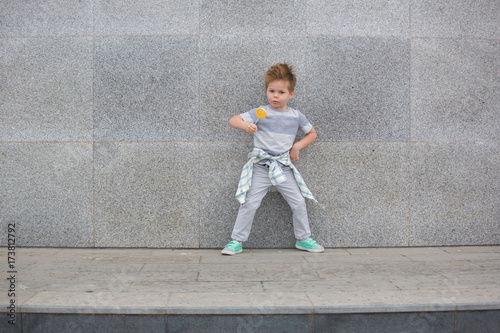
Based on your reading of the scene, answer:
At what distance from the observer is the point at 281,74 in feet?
13.5

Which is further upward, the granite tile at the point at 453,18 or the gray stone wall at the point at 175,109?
the granite tile at the point at 453,18

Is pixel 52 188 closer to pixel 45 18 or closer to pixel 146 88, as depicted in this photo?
pixel 146 88

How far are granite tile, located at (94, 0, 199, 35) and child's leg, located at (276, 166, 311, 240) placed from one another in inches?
78.8

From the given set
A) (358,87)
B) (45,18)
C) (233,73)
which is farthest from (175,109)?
(358,87)

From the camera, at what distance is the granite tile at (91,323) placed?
2.72 meters

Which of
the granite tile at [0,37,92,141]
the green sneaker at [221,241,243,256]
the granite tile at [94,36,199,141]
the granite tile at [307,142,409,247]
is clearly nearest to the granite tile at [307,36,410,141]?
the granite tile at [307,142,409,247]

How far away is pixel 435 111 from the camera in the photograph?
4.68 metres

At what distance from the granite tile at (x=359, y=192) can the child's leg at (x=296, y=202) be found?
28cm

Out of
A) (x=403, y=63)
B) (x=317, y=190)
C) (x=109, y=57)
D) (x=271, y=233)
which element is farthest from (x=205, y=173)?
(x=403, y=63)

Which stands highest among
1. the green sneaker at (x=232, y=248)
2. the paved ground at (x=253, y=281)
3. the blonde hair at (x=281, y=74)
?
the blonde hair at (x=281, y=74)

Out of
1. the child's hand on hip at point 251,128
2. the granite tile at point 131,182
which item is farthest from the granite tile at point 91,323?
the child's hand on hip at point 251,128

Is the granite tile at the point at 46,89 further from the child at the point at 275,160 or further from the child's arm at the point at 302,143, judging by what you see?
the child's arm at the point at 302,143

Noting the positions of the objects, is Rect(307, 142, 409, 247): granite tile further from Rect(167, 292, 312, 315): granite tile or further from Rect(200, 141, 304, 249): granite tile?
Rect(167, 292, 312, 315): granite tile

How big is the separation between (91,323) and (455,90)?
14.7 feet
